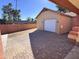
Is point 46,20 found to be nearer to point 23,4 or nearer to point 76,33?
point 76,33

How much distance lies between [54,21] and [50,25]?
1.17 metres

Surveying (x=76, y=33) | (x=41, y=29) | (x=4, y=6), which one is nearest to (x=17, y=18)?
(x=4, y=6)

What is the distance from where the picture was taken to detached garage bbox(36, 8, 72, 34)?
15617 millimetres

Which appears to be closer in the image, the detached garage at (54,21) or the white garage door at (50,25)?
the detached garage at (54,21)

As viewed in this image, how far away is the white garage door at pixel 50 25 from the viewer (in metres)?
16.3

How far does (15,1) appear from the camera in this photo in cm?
2822

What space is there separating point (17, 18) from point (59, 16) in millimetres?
18903

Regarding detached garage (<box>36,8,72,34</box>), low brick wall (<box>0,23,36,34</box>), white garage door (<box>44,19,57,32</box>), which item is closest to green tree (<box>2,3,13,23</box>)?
low brick wall (<box>0,23,36,34</box>)

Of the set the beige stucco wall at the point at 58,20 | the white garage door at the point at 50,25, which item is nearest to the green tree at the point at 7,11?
the beige stucco wall at the point at 58,20

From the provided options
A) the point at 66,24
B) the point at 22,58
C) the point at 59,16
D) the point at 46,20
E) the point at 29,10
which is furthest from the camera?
the point at 29,10

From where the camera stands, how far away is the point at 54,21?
53.3 ft

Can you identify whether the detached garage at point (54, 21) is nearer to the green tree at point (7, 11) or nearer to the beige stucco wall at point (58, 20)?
the beige stucco wall at point (58, 20)

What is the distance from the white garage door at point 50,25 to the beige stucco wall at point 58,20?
60 cm

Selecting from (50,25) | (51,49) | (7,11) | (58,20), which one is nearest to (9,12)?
(7,11)
